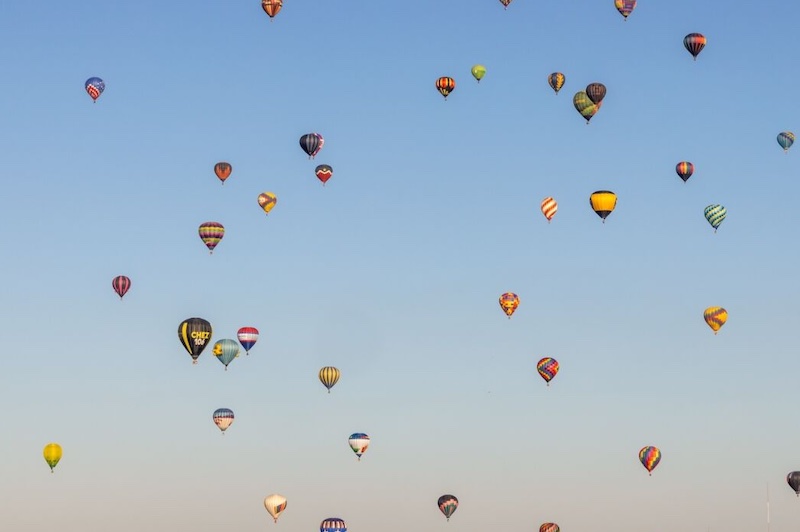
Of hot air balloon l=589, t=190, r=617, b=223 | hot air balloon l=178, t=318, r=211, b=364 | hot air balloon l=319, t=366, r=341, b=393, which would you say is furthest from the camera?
hot air balloon l=319, t=366, r=341, b=393

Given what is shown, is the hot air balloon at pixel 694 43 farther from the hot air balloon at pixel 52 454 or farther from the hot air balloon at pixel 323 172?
the hot air balloon at pixel 52 454

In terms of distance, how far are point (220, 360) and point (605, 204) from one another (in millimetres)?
27420

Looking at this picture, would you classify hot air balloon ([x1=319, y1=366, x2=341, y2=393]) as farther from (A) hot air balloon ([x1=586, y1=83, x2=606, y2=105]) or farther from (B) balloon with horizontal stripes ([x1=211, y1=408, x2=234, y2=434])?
(A) hot air balloon ([x1=586, y1=83, x2=606, y2=105])

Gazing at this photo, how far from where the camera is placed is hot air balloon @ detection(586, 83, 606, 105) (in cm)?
10681

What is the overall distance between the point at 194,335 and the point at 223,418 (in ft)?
48.5

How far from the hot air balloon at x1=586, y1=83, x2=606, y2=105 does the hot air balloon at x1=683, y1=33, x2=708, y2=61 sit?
20.2 ft

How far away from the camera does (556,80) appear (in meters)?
112

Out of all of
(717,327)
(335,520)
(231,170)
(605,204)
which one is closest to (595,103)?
(605,204)

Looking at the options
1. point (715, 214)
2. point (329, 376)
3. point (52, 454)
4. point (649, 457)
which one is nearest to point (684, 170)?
point (715, 214)

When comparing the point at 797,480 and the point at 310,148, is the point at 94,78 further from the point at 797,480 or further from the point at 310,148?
the point at 797,480

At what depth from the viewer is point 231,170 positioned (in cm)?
11181

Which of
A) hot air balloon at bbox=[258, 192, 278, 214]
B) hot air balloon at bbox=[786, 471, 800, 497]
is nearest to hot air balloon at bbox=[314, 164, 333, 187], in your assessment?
hot air balloon at bbox=[258, 192, 278, 214]

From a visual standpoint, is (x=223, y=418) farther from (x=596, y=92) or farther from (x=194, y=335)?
(x=596, y=92)

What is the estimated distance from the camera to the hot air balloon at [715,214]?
4304 inches
